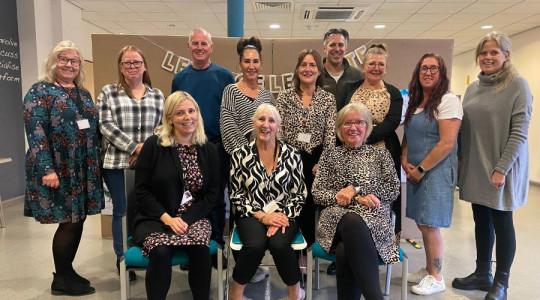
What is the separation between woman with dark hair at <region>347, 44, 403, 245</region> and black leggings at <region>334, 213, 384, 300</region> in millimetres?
578

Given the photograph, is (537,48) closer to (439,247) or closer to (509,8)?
(509,8)

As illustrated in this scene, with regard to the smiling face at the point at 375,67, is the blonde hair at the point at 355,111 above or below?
below

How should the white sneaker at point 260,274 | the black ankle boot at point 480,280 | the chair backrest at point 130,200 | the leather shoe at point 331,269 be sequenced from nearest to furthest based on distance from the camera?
the chair backrest at point 130,200
the black ankle boot at point 480,280
the white sneaker at point 260,274
the leather shoe at point 331,269

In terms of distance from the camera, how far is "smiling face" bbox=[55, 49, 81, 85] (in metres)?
2.30

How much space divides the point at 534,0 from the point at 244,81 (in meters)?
5.58

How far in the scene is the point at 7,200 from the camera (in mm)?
4750

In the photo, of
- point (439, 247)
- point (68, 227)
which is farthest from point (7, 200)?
point (439, 247)

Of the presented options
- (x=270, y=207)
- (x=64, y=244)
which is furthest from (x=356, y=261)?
(x=64, y=244)

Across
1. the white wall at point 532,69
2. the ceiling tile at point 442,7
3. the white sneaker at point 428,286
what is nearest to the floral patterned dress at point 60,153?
the white sneaker at point 428,286

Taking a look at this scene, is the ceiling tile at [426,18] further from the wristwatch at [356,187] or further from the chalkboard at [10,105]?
the chalkboard at [10,105]

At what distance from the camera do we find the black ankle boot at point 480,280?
2.52 m

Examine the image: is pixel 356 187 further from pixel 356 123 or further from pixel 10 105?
pixel 10 105

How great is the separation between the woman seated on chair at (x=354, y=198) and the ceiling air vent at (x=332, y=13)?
4.47 meters

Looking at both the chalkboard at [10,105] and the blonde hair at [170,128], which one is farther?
the chalkboard at [10,105]
